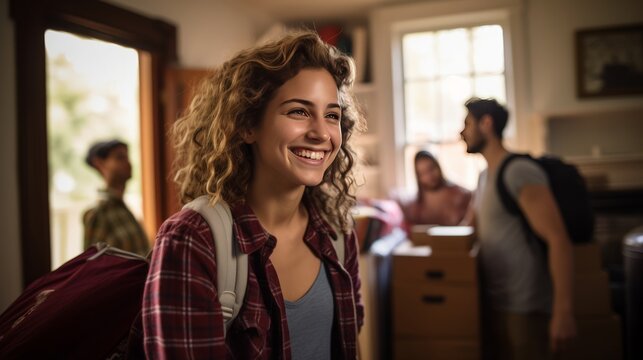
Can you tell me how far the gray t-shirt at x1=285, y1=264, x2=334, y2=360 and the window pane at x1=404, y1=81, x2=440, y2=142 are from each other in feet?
12.2

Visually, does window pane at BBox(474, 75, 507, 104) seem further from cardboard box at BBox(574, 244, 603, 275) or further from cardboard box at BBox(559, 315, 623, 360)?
cardboard box at BBox(559, 315, 623, 360)

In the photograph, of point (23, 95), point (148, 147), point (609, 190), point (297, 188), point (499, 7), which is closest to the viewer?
point (297, 188)

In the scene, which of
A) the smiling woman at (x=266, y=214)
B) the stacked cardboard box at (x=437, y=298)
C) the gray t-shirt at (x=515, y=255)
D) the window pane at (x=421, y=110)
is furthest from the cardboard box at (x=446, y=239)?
the window pane at (x=421, y=110)

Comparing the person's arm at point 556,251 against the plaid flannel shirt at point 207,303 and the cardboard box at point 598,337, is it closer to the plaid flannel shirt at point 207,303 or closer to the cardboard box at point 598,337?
the cardboard box at point 598,337

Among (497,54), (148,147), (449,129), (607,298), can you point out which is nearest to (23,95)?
(148,147)

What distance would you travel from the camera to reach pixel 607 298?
2416 mm

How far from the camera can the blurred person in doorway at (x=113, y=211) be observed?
2614mm

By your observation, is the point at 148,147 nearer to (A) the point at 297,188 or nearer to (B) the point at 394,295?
(B) the point at 394,295

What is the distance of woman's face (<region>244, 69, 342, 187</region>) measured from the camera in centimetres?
111

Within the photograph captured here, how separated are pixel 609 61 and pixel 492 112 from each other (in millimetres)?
2435

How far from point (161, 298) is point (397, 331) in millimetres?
2246

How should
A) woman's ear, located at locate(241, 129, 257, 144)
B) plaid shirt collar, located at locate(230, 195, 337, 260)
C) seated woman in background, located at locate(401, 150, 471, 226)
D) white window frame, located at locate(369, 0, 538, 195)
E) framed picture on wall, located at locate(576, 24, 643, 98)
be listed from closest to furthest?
1. plaid shirt collar, located at locate(230, 195, 337, 260)
2. woman's ear, located at locate(241, 129, 257, 144)
3. seated woman in background, located at locate(401, 150, 471, 226)
4. framed picture on wall, located at locate(576, 24, 643, 98)
5. white window frame, located at locate(369, 0, 538, 195)

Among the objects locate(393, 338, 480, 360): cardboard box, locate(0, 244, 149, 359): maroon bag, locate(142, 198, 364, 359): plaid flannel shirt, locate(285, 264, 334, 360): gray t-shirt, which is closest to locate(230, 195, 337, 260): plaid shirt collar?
locate(142, 198, 364, 359): plaid flannel shirt

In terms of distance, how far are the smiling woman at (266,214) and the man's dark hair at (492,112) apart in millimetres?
1295
